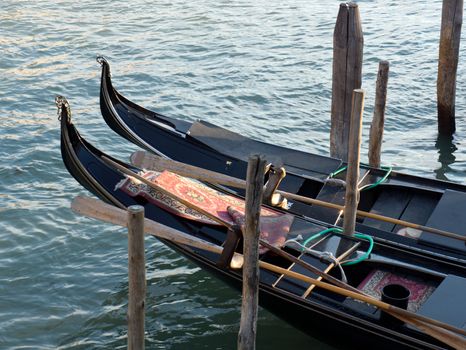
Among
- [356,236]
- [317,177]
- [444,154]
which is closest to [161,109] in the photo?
[444,154]

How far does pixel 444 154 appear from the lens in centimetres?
863

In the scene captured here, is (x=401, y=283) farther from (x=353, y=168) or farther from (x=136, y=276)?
(x=136, y=276)

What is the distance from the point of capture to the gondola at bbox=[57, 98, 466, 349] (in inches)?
189

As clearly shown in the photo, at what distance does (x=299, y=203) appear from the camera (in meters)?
6.19

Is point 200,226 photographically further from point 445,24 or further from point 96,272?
point 445,24

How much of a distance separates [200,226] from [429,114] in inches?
191

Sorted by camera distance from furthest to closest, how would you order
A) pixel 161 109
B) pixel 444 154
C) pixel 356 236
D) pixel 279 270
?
1. pixel 161 109
2. pixel 444 154
3. pixel 356 236
4. pixel 279 270

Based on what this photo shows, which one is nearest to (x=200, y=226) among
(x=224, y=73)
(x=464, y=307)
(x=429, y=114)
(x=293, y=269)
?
(x=293, y=269)

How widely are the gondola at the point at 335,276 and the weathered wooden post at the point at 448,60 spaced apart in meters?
3.10

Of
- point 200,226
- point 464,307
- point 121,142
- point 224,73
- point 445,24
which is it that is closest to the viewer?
point 464,307

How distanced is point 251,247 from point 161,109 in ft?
18.9

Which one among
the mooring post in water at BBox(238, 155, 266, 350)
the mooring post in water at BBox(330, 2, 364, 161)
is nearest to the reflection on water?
the mooring post in water at BBox(330, 2, 364, 161)

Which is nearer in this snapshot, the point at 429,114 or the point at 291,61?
the point at 429,114

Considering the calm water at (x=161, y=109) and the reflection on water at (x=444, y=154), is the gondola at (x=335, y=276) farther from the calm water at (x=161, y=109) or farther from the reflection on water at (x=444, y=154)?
the reflection on water at (x=444, y=154)
